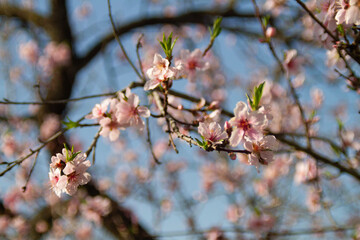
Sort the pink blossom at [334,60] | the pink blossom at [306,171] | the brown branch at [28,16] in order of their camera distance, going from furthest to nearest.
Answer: the brown branch at [28,16], the pink blossom at [306,171], the pink blossom at [334,60]

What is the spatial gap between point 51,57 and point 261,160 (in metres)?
5.02

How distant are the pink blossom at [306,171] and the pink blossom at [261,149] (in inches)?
48.9

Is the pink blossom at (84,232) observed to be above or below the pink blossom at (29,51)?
below

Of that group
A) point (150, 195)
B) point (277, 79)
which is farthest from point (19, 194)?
point (277, 79)

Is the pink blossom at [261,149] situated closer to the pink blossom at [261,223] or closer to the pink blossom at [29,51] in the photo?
the pink blossom at [261,223]

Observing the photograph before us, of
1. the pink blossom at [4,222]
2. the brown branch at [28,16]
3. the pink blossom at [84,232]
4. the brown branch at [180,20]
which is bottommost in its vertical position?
the pink blossom at [84,232]

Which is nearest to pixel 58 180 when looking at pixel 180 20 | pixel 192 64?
pixel 192 64

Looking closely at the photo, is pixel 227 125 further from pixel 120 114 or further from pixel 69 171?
pixel 69 171

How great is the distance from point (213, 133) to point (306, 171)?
160 cm

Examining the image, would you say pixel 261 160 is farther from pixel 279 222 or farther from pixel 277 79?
pixel 277 79

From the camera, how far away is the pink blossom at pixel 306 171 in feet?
6.83

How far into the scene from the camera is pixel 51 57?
5062 millimetres

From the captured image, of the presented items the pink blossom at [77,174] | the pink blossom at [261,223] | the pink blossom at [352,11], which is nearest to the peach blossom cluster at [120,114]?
the pink blossom at [77,174]

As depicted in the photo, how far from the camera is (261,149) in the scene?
95 cm
